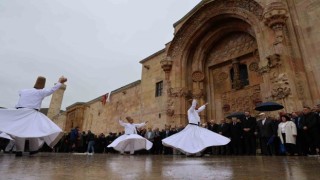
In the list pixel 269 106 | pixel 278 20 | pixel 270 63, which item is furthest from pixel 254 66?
pixel 269 106

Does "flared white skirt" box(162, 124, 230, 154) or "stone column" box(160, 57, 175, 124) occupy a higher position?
"stone column" box(160, 57, 175, 124)

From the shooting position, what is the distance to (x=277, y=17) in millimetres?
9062

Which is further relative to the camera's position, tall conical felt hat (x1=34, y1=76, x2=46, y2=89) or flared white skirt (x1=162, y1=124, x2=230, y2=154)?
flared white skirt (x1=162, y1=124, x2=230, y2=154)

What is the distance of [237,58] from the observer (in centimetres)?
1277

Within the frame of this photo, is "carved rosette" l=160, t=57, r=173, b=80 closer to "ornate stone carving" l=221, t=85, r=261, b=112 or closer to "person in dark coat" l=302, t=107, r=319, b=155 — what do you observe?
"ornate stone carving" l=221, t=85, r=261, b=112

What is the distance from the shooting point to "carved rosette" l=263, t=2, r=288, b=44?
29.5ft

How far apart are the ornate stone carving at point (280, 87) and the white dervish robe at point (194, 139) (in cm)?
351

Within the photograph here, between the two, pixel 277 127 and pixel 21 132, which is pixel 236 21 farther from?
pixel 21 132

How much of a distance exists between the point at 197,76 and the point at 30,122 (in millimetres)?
10720

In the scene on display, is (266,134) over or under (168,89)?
under

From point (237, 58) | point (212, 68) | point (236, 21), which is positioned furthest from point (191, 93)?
point (236, 21)

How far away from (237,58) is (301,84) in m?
4.77

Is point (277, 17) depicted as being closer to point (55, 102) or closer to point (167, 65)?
point (167, 65)

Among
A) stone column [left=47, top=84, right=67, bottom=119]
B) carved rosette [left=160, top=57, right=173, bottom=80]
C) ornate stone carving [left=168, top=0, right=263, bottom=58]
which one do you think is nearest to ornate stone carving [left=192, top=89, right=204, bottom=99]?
carved rosette [left=160, top=57, right=173, bottom=80]
